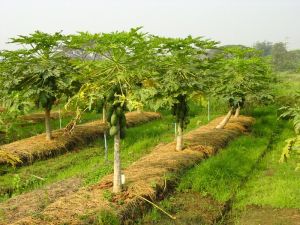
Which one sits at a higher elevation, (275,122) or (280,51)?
(280,51)

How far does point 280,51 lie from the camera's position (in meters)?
93.8

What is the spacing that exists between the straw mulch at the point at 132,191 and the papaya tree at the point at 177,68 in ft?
5.87

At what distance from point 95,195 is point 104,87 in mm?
2536

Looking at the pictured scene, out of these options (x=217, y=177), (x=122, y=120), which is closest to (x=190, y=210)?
(x=217, y=177)

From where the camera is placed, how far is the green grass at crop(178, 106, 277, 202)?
9.95 meters

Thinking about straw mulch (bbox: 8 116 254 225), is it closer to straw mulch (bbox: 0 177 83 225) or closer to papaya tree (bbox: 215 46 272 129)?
straw mulch (bbox: 0 177 83 225)

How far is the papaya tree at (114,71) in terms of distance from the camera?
814cm

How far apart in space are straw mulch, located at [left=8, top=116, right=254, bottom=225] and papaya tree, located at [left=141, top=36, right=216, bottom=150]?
5.87 feet

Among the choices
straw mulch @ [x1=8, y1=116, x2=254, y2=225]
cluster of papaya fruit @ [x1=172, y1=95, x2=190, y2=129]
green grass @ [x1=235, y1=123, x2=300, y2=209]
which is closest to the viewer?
straw mulch @ [x1=8, y1=116, x2=254, y2=225]

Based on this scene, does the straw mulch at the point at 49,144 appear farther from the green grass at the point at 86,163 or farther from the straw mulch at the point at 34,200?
the straw mulch at the point at 34,200

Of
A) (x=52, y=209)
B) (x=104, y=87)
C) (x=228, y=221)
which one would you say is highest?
(x=104, y=87)

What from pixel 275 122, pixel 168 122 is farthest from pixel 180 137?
pixel 275 122

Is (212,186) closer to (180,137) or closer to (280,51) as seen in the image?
(180,137)

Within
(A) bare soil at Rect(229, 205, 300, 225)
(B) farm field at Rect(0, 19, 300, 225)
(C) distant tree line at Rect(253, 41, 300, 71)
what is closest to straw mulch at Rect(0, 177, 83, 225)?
(B) farm field at Rect(0, 19, 300, 225)
